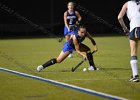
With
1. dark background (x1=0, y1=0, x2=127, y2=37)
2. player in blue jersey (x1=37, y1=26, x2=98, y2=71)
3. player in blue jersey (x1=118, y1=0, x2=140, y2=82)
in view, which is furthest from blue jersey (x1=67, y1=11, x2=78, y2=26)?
dark background (x1=0, y1=0, x2=127, y2=37)

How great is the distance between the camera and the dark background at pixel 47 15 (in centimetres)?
4162

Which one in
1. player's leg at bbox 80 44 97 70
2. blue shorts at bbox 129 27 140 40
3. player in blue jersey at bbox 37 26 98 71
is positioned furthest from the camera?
player's leg at bbox 80 44 97 70

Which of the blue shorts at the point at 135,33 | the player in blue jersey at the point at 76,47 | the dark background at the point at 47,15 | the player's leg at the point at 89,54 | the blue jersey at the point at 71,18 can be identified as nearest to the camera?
the blue shorts at the point at 135,33

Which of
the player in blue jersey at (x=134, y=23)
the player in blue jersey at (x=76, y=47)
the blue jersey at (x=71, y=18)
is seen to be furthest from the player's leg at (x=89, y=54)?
the blue jersey at (x=71, y=18)

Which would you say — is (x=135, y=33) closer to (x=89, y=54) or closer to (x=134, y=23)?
(x=134, y=23)

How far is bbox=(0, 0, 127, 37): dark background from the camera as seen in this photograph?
41.6 meters

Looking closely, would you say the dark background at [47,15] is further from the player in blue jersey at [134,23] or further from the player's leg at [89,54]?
the player in blue jersey at [134,23]

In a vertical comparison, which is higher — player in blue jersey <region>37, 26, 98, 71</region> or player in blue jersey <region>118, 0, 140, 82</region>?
player in blue jersey <region>118, 0, 140, 82</region>

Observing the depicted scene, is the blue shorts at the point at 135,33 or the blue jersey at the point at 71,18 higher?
the blue shorts at the point at 135,33

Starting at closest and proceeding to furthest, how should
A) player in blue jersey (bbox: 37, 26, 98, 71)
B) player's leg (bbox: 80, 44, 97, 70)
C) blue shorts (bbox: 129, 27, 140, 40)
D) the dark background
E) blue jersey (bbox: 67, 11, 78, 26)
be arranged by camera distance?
blue shorts (bbox: 129, 27, 140, 40) → player in blue jersey (bbox: 37, 26, 98, 71) → player's leg (bbox: 80, 44, 97, 70) → blue jersey (bbox: 67, 11, 78, 26) → the dark background

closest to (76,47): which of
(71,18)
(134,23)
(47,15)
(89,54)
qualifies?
(89,54)

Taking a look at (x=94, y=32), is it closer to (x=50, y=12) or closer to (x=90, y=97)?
(x=50, y=12)

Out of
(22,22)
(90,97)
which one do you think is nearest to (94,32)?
(22,22)

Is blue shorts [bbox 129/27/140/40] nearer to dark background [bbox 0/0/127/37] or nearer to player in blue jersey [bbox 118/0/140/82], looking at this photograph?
player in blue jersey [bbox 118/0/140/82]
